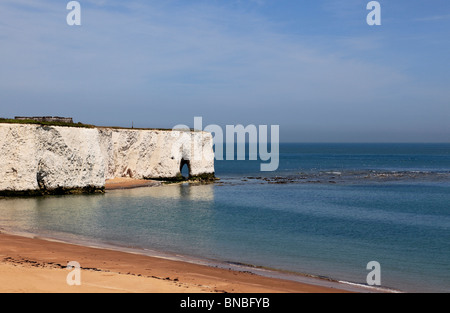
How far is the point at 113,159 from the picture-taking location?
161ft

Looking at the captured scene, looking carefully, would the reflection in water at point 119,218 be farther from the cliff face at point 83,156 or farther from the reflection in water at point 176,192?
the cliff face at point 83,156

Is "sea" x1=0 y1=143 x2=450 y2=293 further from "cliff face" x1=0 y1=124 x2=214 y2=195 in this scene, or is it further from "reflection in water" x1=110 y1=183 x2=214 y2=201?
"cliff face" x1=0 y1=124 x2=214 y2=195

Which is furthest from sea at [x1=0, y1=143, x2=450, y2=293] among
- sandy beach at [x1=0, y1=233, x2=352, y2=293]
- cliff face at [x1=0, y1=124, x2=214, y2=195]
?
cliff face at [x1=0, y1=124, x2=214, y2=195]

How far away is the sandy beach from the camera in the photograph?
36.6 feet

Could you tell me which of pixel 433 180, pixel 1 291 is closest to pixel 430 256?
pixel 1 291

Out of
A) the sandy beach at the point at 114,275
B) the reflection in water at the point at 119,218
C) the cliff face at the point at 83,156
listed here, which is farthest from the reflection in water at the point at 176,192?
the sandy beach at the point at 114,275

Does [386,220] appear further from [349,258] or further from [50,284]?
[50,284]

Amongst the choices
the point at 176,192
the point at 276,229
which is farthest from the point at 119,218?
the point at 176,192

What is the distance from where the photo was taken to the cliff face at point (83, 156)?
34.9m

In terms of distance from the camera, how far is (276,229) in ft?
80.1

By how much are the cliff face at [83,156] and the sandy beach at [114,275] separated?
62.4ft

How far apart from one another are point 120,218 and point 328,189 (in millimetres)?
27663

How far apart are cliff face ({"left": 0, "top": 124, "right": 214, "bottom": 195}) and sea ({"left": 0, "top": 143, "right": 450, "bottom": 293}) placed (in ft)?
7.33

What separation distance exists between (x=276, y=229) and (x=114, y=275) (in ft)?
43.4
